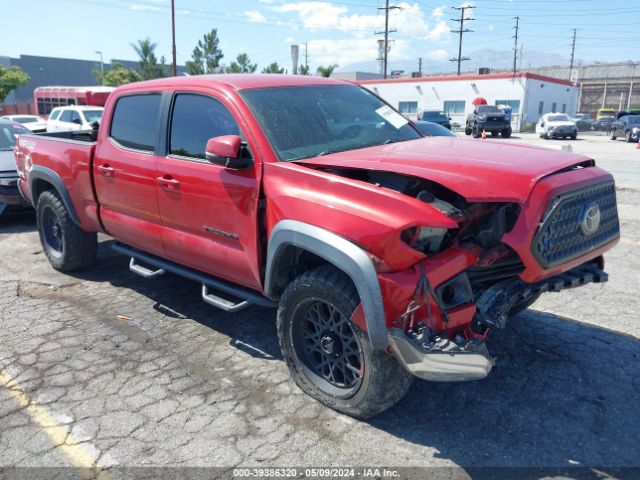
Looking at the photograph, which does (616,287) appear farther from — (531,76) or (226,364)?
(531,76)

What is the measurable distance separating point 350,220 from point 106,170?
9.35 feet

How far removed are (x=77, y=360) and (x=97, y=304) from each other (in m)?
1.19

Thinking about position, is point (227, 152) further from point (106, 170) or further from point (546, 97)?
point (546, 97)

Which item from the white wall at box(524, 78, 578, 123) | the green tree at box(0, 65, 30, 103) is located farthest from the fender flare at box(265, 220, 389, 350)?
the white wall at box(524, 78, 578, 123)

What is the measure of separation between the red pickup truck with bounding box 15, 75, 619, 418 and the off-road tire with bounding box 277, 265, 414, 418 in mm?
10

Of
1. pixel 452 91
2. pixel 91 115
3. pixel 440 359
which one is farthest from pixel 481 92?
pixel 440 359

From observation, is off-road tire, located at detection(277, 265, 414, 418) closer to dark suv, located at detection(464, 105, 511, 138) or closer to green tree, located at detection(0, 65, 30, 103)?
dark suv, located at detection(464, 105, 511, 138)

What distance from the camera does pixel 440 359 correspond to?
266cm

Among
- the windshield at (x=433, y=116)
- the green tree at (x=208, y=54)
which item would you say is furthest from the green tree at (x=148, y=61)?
the windshield at (x=433, y=116)

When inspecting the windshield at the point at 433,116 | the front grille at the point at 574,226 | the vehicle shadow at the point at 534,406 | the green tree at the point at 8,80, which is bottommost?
the vehicle shadow at the point at 534,406

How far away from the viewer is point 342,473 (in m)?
2.75

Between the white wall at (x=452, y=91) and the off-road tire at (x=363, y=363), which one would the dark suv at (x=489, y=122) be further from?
the off-road tire at (x=363, y=363)

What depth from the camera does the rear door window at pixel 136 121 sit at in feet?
14.5

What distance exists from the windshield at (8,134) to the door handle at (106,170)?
17.1 ft
